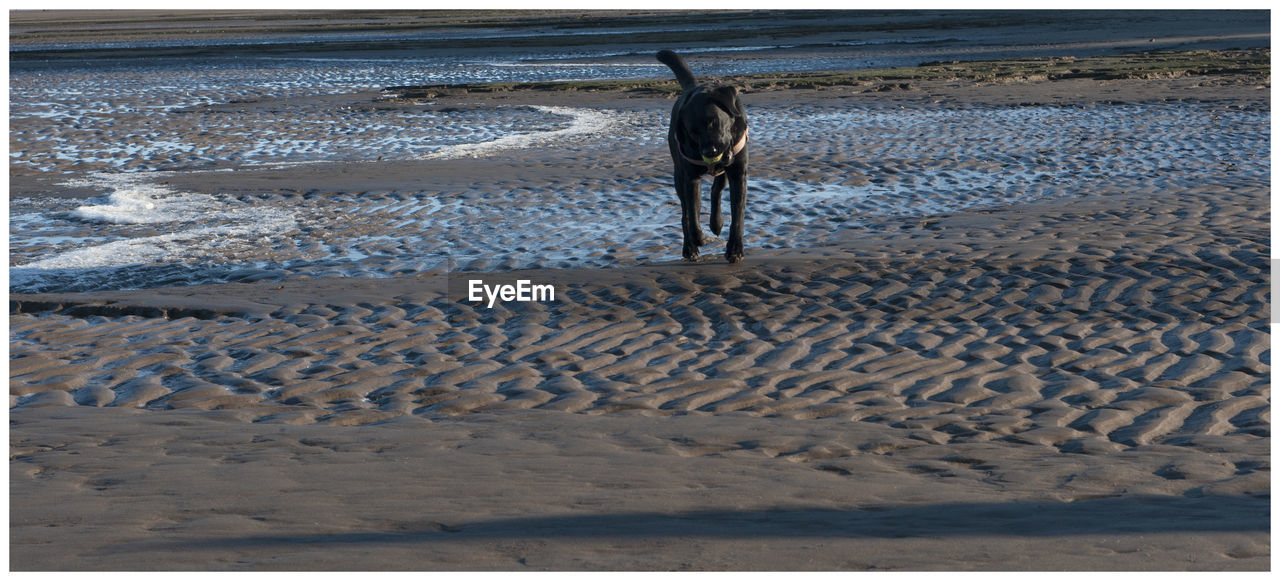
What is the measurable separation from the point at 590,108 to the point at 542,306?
47.9 feet

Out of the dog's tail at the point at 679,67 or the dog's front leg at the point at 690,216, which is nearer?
the dog's front leg at the point at 690,216

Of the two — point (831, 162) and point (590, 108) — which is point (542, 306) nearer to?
point (831, 162)

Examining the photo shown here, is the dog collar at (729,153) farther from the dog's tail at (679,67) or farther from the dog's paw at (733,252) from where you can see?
the dog's tail at (679,67)

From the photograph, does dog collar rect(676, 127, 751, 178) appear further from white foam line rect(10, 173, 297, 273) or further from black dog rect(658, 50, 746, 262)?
white foam line rect(10, 173, 297, 273)

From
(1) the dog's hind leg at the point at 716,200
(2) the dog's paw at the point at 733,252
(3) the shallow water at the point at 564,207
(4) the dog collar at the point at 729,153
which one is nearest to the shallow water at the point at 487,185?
(3) the shallow water at the point at 564,207

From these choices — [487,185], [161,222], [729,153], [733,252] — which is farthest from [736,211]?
[161,222]

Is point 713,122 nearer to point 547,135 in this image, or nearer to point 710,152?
point 710,152

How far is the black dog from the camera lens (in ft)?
27.9

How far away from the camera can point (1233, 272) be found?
26.8 ft

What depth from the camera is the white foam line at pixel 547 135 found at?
1592 centimetres

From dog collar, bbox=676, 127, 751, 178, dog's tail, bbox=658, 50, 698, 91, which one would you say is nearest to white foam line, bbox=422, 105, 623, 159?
dog's tail, bbox=658, 50, 698, 91

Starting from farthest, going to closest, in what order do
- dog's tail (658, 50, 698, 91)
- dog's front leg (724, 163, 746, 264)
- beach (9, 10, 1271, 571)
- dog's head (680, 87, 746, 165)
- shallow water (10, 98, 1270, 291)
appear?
dog's tail (658, 50, 698, 91) → shallow water (10, 98, 1270, 291) → dog's front leg (724, 163, 746, 264) → dog's head (680, 87, 746, 165) → beach (9, 10, 1271, 571)

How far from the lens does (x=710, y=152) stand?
333 inches
